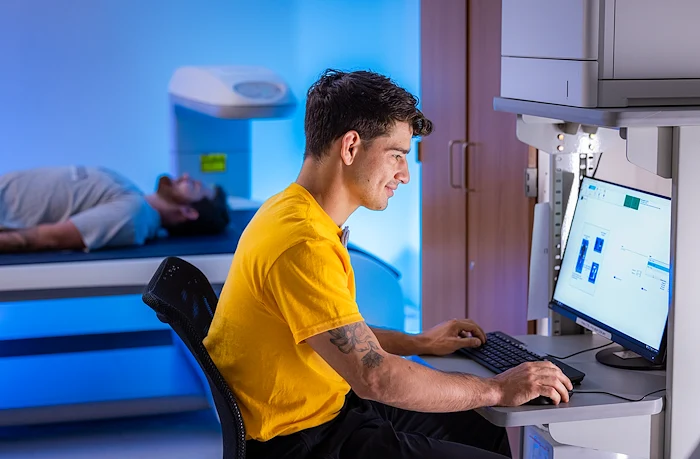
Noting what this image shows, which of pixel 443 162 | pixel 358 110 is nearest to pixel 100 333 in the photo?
pixel 443 162

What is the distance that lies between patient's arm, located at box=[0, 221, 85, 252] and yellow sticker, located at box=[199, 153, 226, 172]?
72 cm

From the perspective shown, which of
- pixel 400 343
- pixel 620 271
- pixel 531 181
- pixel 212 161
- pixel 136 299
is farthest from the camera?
pixel 136 299

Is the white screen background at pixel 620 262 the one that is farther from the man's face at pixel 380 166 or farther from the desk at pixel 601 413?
the man's face at pixel 380 166

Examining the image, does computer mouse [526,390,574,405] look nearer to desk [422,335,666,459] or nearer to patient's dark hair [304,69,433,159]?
desk [422,335,666,459]

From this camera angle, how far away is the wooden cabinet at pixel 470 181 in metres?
2.99

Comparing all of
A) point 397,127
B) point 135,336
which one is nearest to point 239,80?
point 135,336

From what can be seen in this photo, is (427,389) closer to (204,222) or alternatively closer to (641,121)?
(641,121)

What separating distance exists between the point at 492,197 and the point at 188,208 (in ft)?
5.43

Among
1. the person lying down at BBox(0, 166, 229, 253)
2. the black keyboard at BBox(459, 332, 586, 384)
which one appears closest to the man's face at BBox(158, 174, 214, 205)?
the person lying down at BBox(0, 166, 229, 253)

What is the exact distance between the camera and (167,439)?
3.49 metres

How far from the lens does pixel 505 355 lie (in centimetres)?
196

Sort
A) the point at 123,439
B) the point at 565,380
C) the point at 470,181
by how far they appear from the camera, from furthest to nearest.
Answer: the point at 123,439 → the point at 470,181 → the point at 565,380

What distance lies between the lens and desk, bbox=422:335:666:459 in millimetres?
1662

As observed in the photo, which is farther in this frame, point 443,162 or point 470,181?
point 443,162
